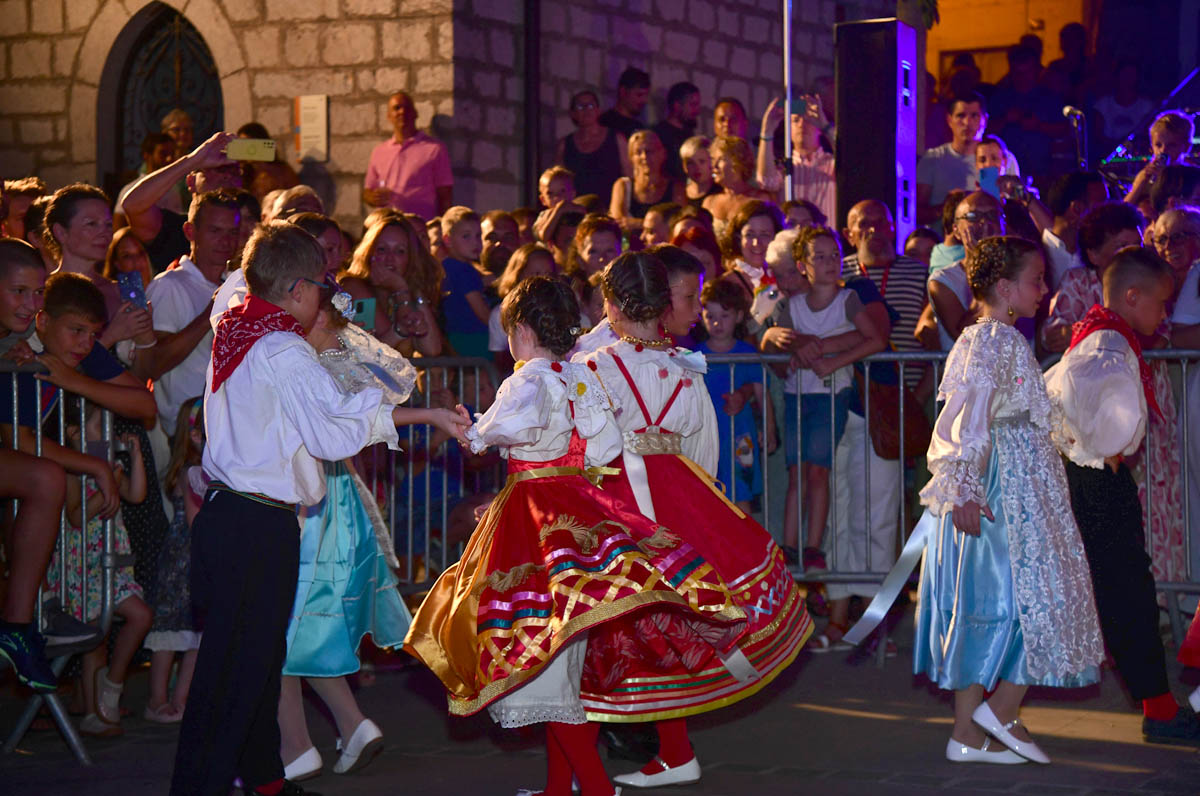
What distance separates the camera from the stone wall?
13.0 meters

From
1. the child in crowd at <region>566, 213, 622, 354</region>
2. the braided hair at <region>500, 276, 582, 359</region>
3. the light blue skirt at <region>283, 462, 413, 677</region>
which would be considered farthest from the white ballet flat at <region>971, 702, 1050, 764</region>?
the child in crowd at <region>566, 213, 622, 354</region>

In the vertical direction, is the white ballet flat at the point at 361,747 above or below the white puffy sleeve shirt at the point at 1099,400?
below

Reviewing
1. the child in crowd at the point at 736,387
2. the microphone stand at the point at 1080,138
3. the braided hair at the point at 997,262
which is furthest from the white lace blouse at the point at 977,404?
the microphone stand at the point at 1080,138

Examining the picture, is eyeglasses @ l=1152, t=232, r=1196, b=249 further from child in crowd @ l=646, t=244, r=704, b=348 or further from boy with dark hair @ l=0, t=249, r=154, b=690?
boy with dark hair @ l=0, t=249, r=154, b=690

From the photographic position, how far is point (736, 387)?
824 cm

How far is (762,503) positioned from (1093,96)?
915cm

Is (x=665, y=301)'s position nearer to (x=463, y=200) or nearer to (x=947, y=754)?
(x=947, y=754)

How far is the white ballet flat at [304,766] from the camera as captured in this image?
5742 mm

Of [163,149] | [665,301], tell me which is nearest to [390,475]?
[665,301]

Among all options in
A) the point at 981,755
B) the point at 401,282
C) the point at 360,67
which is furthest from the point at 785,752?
the point at 360,67

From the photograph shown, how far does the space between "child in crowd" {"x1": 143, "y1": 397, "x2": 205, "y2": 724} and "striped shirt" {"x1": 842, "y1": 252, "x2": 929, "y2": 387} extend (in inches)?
146

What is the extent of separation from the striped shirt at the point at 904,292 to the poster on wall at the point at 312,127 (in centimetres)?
574

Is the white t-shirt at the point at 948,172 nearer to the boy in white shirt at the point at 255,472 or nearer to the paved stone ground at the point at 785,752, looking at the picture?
the paved stone ground at the point at 785,752

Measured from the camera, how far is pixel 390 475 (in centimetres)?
761
